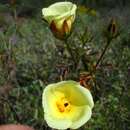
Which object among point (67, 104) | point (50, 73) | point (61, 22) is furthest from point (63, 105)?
point (50, 73)

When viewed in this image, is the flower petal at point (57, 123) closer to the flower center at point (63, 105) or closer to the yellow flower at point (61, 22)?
the flower center at point (63, 105)

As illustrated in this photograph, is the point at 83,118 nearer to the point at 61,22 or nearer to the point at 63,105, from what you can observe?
the point at 63,105

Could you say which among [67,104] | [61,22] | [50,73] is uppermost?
[61,22]

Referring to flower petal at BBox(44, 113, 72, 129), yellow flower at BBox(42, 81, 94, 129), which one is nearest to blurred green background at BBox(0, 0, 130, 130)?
yellow flower at BBox(42, 81, 94, 129)

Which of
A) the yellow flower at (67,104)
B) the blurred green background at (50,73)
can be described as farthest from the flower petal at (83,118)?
the blurred green background at (50,73)

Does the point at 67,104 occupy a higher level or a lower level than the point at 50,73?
higher

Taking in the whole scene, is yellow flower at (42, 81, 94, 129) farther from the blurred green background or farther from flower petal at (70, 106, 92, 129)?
the blurred green background

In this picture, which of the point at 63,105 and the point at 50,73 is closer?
the point at 63,105
